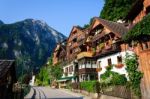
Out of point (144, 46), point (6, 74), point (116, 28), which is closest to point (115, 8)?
point (116, 28)

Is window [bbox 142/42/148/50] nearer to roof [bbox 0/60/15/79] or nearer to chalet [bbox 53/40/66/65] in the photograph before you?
roof [bbox 0/60/15/79]

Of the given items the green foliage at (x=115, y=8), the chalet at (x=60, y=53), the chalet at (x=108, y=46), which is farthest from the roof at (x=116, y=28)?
the chalet at (x=60, y=53)

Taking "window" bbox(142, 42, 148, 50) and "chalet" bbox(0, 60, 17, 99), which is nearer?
"chalet" bbox(0, 60, 17, 99)

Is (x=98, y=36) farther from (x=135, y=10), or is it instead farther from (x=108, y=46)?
(x=135, y=10)

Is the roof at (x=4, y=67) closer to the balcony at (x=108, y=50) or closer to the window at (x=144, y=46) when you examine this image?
the window at (x=144, y=46)

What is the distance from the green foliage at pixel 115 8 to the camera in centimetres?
6440

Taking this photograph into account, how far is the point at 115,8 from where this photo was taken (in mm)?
66875

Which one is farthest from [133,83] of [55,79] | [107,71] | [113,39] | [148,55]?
[55,79]

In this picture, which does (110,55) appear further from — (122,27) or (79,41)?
(79,41)

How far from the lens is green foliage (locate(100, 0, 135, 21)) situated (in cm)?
6440

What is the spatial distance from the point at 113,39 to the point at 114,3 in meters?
24.9

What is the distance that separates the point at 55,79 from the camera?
79.6 m

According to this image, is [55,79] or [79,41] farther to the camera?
[55,79]

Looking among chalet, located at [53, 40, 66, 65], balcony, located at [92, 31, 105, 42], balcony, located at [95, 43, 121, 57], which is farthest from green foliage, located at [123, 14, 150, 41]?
chalet, located at [53, 40, 66, 65]
